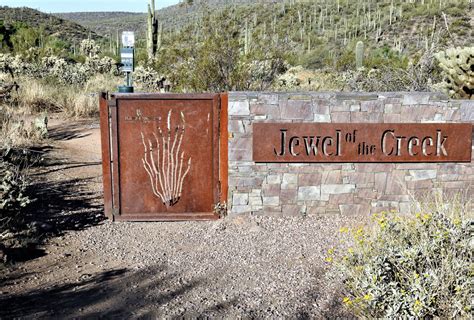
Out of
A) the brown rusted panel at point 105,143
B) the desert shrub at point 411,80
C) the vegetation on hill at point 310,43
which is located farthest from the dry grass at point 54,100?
the brown rusted panel at point 105,143

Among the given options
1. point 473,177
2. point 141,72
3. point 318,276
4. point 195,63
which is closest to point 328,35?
point 141,72

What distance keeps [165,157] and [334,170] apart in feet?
7.36

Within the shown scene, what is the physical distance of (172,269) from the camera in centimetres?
558

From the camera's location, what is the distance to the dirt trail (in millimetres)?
4688

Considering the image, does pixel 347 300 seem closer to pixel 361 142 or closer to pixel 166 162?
pixel 361 142

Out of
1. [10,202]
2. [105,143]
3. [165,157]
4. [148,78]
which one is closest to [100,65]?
[148,78]

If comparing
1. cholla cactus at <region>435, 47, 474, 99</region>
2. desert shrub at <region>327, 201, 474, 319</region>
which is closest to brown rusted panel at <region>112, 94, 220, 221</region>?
desert shrub at <region>327, 201, 474, 319</region>

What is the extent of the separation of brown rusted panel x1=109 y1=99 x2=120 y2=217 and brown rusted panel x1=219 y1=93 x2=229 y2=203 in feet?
4.37

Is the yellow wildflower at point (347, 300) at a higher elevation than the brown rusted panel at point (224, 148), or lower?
lower

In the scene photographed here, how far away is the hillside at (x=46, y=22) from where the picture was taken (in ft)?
161

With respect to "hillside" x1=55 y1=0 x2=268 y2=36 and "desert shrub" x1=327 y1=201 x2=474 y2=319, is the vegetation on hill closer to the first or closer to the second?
"hillside" x1=55 y1=0 x2=268 y2=36

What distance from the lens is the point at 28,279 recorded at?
5285 millimetres

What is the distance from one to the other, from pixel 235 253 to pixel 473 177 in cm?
362

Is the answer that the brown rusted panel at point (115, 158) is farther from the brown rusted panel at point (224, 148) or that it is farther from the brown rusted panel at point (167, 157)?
the brown rusted panel at point (224, 148)
